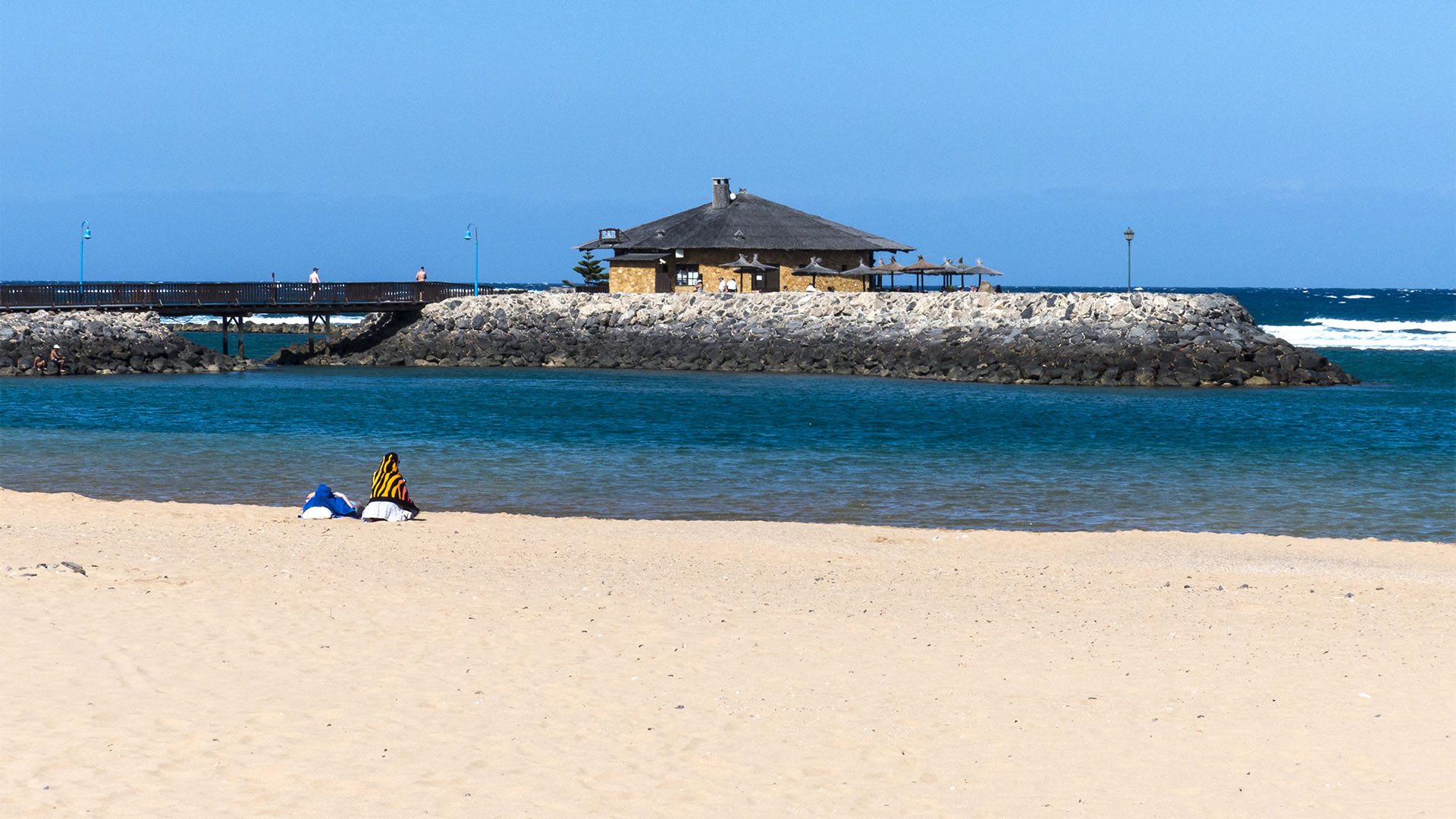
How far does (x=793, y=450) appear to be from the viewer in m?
24.0

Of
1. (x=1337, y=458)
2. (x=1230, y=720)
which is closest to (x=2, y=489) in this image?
(x=1230, y=720)

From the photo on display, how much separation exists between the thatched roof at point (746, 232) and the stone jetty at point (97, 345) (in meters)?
18.7

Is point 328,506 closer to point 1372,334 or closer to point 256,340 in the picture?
point 256,340

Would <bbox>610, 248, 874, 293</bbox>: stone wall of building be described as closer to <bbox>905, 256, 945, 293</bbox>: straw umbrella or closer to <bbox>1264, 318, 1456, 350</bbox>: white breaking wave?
<bbox>905, 256, 945, 293</bbox>: straw umbrella

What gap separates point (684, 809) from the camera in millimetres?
6207

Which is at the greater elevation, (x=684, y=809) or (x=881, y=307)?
(x=881, y=307)

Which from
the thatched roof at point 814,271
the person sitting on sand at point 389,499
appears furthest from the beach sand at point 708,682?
the thatched roof at point 814,271

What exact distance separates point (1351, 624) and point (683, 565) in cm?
569

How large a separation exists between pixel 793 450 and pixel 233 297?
116 feet

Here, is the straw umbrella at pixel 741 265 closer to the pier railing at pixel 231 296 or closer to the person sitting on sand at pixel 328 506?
the pier railing at pixel 231 296

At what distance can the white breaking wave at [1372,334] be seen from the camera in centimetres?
7244

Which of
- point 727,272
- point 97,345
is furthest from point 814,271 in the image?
point 97,345

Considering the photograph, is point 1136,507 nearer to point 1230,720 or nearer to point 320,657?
point 1230,720

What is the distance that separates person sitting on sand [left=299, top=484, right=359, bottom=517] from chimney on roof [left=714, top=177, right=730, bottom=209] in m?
47.4
